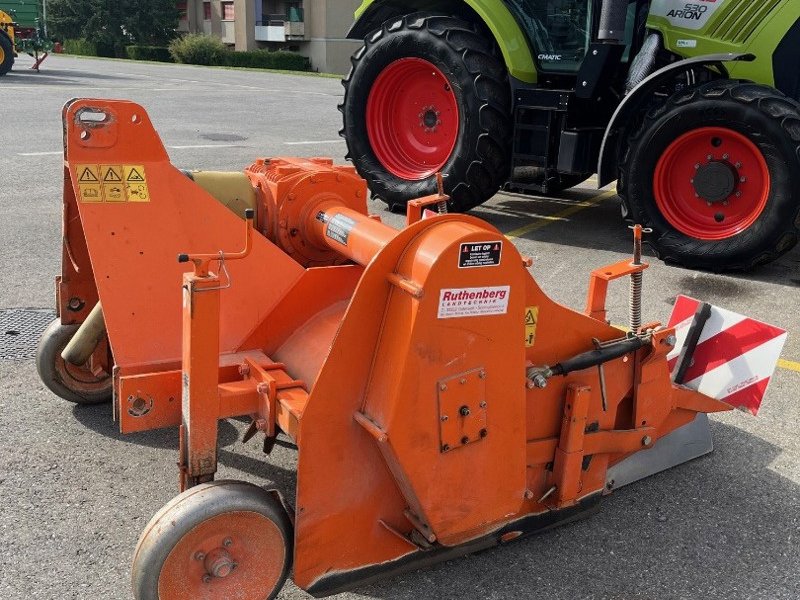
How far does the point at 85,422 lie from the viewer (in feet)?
12.3

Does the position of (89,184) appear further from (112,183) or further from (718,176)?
(718,176)

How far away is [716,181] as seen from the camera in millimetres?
5965

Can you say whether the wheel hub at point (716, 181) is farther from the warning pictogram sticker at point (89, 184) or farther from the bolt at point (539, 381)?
the warning pictogram sticker at point (89, 184)

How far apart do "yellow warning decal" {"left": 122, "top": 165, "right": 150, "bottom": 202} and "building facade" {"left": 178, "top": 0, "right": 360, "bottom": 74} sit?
3949cm

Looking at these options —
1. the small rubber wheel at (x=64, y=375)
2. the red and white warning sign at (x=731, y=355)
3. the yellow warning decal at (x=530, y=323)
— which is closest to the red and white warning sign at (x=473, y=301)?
the yellow warning decal at (x=530, y=323)

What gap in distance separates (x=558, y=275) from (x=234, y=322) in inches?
135

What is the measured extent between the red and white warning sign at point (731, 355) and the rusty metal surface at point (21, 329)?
3351 millimetres

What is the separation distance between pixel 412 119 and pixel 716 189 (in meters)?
2.81

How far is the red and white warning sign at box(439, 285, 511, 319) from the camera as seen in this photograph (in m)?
2.38

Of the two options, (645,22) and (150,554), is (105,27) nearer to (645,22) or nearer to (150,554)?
(645,22)

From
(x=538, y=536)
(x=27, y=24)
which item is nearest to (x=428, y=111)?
(x=538, y=536)

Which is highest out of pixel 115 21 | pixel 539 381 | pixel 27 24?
pixel 115 21

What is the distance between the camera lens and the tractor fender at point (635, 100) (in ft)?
19.3

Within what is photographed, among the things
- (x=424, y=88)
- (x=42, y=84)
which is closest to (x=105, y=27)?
(x=42, y=84)
